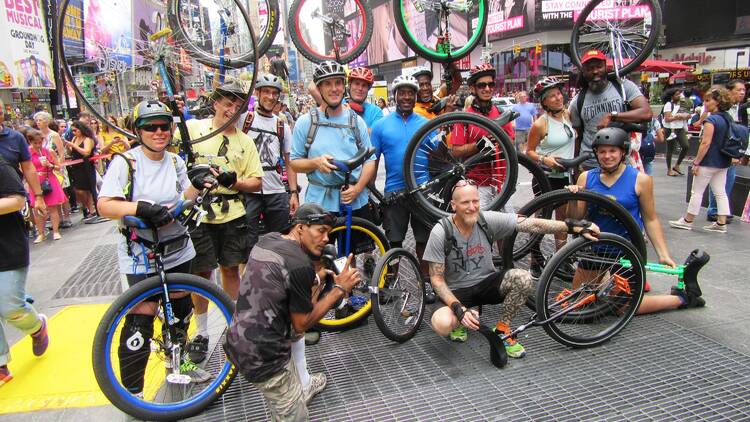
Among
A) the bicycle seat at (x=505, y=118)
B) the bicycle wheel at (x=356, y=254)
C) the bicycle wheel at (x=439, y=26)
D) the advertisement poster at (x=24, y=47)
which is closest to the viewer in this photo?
the bicycle wheel at (x=356, y=254)

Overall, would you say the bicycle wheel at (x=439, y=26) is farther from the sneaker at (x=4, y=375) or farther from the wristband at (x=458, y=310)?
the sneaker at (x=4, y=375)

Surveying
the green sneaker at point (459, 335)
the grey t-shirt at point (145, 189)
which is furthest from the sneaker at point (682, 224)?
the grey t-shirt at point (145, 189)

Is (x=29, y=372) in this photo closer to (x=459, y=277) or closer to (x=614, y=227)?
(x=459, y=277)

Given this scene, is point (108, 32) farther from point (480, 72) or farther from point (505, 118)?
point (505, 118)

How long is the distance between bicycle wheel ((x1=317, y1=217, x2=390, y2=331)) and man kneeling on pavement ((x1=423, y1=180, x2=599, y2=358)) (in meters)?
0.81

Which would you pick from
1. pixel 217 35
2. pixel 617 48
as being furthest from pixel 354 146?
pixel 617 48

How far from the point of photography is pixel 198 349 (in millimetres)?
3234

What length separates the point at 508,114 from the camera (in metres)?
4.28

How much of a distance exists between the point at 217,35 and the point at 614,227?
372cm

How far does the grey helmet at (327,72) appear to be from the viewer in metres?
3.72

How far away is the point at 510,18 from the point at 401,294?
30791mm

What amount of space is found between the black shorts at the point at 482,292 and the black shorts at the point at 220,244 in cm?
178

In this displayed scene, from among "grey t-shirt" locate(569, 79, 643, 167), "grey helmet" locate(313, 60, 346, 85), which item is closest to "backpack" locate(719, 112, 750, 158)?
"grey t-shirt" locate(569, 79, 643, 167)

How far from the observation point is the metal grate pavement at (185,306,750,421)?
276 centimetres
